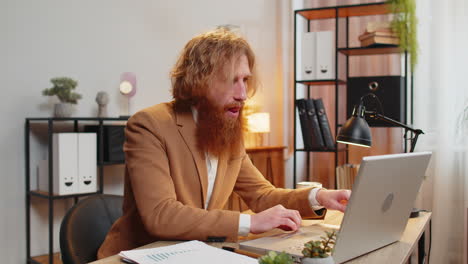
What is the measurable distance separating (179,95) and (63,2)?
1.80 m

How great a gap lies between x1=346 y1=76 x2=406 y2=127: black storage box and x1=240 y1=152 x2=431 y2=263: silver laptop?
218cm

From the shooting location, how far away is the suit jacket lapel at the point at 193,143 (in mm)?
1646

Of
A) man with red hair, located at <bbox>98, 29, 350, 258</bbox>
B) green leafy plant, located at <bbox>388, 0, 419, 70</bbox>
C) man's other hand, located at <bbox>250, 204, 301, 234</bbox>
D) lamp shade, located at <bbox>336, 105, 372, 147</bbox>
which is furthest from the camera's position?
green leafy plant, located at <bbox>388, 0, 419, 70</bbox>

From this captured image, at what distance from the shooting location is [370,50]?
373 cm

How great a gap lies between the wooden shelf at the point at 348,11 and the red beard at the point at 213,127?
7.78 feet

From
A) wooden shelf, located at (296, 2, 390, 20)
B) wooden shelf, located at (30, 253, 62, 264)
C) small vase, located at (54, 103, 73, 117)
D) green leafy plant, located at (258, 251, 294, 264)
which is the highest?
wooden shelf, located at (296, 2, 390, 20)

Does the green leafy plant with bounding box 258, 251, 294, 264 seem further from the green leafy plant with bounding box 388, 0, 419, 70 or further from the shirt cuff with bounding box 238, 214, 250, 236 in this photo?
the green leafy plant with bounding box 388, 0, 419, 70

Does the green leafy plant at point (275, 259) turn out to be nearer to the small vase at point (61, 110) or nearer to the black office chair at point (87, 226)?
the black office chair at point (87, 226)

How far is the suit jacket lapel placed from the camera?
64.8 inches

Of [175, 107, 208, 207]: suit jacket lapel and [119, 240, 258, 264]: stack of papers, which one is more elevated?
[175, 107, 208, 207]: suit jacket lapel

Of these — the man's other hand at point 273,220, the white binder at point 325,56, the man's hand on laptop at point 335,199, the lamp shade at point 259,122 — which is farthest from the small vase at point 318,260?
the lamp shade at point 259,122

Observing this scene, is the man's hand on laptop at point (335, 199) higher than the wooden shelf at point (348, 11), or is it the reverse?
the wooden shelf at point (348, 11)

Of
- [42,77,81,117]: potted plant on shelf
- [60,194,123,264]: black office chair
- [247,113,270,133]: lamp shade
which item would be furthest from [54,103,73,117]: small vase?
[247,113,270,133]: lamp shade

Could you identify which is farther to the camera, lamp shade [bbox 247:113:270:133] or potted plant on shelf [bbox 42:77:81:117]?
lamp shade [bbox 247:113:270:133]
